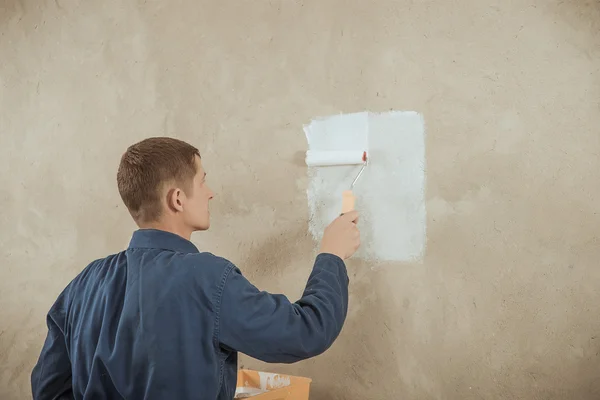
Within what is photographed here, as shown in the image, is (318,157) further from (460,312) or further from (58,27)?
(58,27)

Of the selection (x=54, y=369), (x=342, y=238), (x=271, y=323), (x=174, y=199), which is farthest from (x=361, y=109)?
(x=54, y=369)

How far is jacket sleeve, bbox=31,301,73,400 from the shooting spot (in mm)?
1147

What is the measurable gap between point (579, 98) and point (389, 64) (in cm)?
47

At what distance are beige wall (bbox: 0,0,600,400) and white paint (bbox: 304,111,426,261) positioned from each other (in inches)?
1.5

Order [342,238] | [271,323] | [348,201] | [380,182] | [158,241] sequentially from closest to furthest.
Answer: [271,323], [158,241], [342,238], [348,201], [380,182]

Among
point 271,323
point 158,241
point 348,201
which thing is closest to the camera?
point 271,323

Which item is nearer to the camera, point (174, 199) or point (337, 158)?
point (174, 199)

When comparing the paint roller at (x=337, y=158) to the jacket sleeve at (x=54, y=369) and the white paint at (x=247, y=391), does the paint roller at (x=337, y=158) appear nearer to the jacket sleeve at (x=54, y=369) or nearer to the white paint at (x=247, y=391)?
A: the white paint at (x=247, y=391)

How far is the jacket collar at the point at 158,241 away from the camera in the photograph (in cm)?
109

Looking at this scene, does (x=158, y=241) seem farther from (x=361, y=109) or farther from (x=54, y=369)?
(x=361, y=109)

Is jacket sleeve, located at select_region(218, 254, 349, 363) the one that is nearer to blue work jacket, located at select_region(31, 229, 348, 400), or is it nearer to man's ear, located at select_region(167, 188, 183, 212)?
blue work jacket, located at select_region(31, 229, 348, 400)

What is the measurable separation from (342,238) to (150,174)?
452mm

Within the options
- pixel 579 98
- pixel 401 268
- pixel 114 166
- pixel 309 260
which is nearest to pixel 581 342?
pixel 401 268

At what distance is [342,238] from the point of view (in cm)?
122
